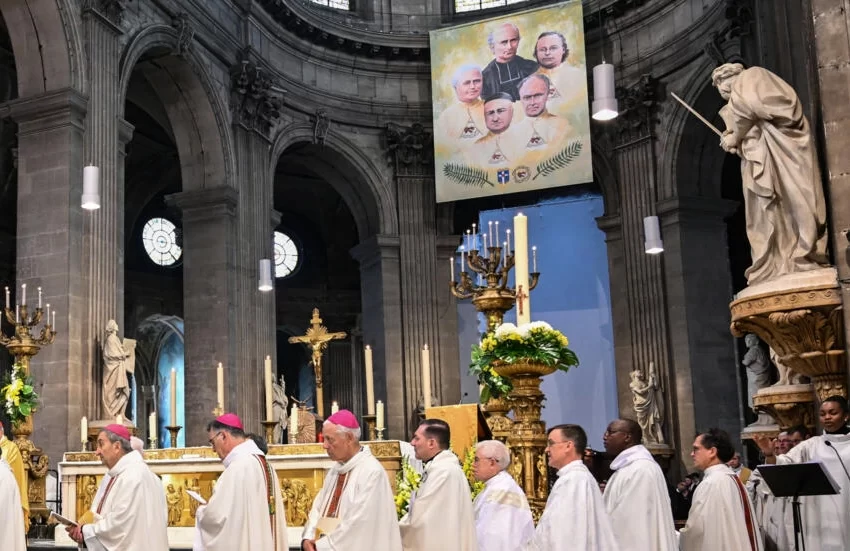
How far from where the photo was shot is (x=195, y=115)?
19.5 m

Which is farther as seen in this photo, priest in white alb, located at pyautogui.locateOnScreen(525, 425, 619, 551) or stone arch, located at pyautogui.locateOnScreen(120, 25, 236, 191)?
stone arch, located at pyautogui.locateOnScreen(120, 25, 236, 191)

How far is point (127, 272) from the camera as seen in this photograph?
82.1 ft

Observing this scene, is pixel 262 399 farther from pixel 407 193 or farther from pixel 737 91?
pixel 737 91

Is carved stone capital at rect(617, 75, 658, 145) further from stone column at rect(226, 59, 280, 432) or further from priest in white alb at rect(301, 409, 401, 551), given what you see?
priest in white alb at rect(301, 409, 401, 551)

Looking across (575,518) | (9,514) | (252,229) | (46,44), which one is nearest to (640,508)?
(575,518)

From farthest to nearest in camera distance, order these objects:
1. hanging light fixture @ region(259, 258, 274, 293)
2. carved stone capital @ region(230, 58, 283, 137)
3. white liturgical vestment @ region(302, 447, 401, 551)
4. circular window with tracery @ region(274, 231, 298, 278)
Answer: circular window with tracery @ region(274, 231, 298, 278), carved stone capital @ region(230, 58, 283, 137), hanging light fixture @ region(259, 258, 274, 293), white liturgical vestment @ region(302, 447, 401, 551)

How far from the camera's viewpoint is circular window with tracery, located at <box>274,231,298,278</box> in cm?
2844

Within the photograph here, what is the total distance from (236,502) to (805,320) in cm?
380

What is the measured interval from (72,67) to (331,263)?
568 inches

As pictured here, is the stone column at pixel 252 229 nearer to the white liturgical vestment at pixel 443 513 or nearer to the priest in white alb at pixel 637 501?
the white liturgical vestment at pixel 443 513

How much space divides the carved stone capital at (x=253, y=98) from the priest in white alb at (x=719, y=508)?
1531 centimetres

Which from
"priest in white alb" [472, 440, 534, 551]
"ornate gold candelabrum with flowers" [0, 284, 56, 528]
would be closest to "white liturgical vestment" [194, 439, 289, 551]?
"priest in white alb" [472, 440, 534, 551]

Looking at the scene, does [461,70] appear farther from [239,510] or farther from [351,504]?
[351,504]

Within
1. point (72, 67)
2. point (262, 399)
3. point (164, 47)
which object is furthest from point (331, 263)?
point (72, 67)
